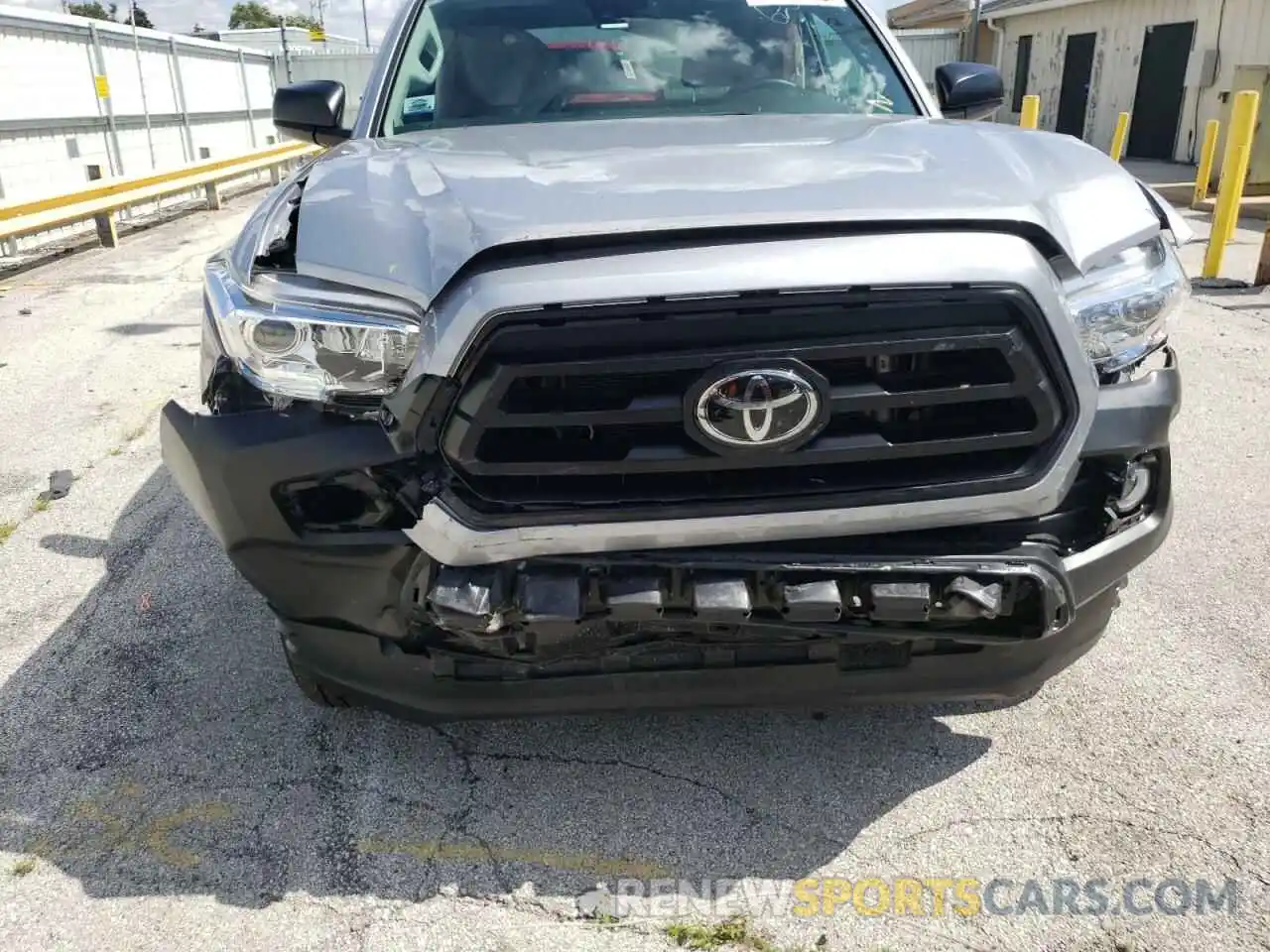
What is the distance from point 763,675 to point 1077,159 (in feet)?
4.52

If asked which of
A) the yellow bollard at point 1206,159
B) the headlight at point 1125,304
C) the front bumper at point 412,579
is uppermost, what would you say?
the headlight at point 1125,304

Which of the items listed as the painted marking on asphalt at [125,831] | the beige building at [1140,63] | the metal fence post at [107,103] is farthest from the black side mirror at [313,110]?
the beige building at [1140,63]

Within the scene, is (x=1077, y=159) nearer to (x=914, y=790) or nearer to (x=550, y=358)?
(x=550, y=358)

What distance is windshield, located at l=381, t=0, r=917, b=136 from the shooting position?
3.28m

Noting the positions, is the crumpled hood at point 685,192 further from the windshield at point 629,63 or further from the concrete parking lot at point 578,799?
the concrete parking lot at point 578,799

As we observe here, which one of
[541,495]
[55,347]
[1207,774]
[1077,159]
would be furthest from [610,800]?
[55,347]

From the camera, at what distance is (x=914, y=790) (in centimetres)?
248

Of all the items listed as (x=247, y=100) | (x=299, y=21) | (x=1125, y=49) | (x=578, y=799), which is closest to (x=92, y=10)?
(x=299, y=21)

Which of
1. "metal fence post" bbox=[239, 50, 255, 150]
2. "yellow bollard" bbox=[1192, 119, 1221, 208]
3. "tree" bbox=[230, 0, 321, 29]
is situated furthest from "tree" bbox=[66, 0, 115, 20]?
"yellow bollard" bbox=[1192, 119, 1221, 208]

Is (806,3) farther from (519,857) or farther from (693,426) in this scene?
(519,857)

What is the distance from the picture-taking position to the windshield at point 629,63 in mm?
3281

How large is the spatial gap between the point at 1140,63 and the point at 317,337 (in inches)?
838

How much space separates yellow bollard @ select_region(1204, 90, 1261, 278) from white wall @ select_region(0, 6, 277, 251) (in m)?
10.3

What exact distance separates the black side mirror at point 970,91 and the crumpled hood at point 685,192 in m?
1.09
